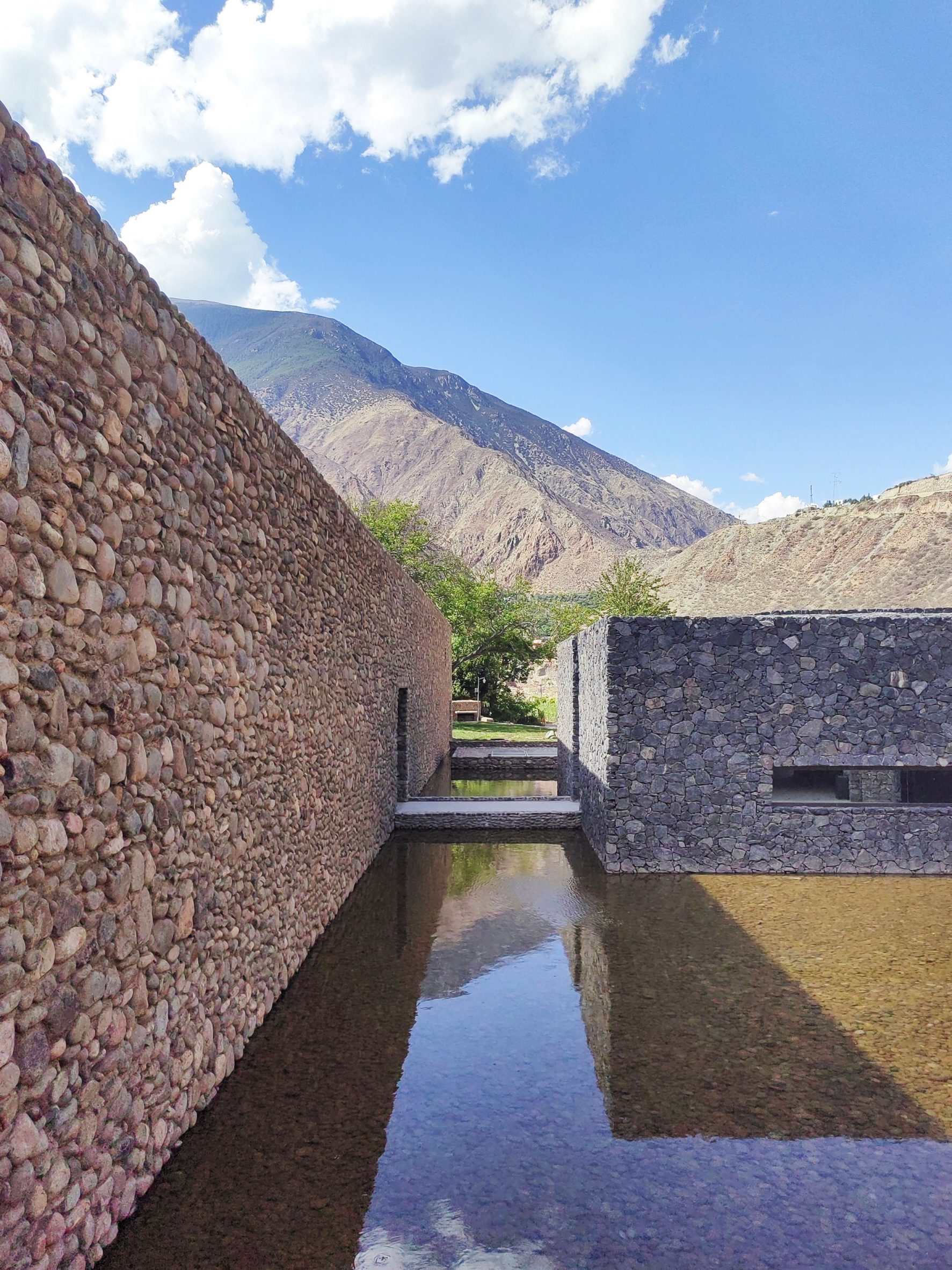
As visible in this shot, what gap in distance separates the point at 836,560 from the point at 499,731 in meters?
38.0

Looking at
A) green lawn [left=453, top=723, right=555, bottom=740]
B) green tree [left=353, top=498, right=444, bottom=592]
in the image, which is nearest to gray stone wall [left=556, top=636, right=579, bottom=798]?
green lawn [left=453, top=723, right=555, bottom=740]

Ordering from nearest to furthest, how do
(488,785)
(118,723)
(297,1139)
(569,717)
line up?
(118,723)
(297,1139)
(569,717)
(488,785)

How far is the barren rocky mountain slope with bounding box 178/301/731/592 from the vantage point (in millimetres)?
106438

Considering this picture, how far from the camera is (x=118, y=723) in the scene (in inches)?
121

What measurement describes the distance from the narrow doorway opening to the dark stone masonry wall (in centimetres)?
684

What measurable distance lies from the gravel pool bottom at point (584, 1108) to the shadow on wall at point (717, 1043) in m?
0.02

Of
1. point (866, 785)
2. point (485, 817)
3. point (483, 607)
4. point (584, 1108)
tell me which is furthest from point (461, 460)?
point (584, 1108)

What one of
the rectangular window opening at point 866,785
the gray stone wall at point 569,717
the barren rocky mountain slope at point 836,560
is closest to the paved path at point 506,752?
the gray stone wall at point 569,717

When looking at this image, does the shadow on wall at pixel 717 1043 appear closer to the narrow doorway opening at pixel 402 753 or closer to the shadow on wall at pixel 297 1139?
the shadow on wall at pixel 297 1139

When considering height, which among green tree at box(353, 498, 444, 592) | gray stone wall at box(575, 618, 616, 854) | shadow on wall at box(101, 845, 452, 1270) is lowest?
shadow on wall at box(101, 845, 452, 1270)

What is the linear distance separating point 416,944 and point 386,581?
5577 mm

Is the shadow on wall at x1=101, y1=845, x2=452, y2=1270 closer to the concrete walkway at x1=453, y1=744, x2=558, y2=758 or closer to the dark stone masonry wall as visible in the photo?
the dark stone masonry wall

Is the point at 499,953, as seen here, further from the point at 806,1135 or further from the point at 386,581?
the point at 386,581

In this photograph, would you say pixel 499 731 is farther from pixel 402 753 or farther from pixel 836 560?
pixel 836 560
